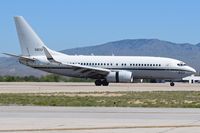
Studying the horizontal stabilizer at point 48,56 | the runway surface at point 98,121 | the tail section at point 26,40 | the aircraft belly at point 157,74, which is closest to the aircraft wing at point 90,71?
the horizontal stabilizer at point 48,56

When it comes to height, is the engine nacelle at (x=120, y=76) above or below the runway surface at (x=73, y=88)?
above

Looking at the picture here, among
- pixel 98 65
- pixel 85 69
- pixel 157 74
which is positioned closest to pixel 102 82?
pixel 98 65

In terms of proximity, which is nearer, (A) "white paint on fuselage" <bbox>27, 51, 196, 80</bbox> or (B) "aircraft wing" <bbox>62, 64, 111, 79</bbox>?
(B) "aircraft wing" <bbox>62, 64, 111, 79</bbox>

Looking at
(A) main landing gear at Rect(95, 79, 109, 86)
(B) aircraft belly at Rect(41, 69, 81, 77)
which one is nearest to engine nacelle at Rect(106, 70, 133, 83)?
(A) main landing gear at Rect(95, 79, 109, 86)

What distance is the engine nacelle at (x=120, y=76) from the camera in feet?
208

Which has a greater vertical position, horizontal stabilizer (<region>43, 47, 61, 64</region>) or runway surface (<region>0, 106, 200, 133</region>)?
horizontal stabilizer (<region>43, 47, 61, 64</region>)

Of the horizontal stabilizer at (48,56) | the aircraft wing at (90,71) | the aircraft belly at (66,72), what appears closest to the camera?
the horizontal stabilizer at (48,56)

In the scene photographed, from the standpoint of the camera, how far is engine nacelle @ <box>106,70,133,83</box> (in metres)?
63.4

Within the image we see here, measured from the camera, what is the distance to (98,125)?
59.7 feet

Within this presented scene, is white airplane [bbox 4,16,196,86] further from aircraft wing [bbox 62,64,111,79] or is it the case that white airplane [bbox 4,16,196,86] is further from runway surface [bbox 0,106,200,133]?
runway surface [bbox 0,106,200,133]

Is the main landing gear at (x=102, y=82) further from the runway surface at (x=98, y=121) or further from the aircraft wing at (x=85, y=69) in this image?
the runway surface at (x=98, y=121)

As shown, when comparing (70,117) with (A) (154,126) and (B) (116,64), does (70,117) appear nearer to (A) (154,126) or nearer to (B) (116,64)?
(A) (154,126)

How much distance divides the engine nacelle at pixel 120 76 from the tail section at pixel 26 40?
8.24 meters

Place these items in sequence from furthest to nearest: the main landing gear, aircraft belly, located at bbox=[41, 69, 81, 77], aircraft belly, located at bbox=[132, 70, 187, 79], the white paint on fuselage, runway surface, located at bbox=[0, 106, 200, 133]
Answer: aircraft belly, located at bbox=[41, 69, 81, 77] → the main landing gear → aircraft belly, located at bbox=[132, 70, 187, 79] → the white paint on fuselage → runway surface, located at bbox=[0, 106, 200, 133]
